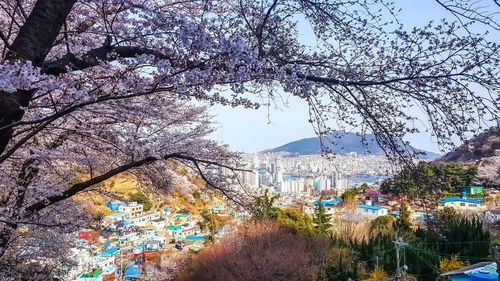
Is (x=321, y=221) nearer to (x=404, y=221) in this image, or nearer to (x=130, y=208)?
(x=404, y=221)

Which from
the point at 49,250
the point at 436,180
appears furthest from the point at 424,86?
the point at 49,250

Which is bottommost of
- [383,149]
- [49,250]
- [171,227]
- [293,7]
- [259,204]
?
[171,227]

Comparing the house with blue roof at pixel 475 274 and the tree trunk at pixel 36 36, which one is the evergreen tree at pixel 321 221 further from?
the tree trunk at pixel 36 36

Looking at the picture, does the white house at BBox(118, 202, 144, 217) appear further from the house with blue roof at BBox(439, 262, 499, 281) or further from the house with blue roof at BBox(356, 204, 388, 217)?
the house with blue roof at BBox(356, 204, 388, 217)

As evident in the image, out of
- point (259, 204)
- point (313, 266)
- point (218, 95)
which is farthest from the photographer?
point (313, 266)

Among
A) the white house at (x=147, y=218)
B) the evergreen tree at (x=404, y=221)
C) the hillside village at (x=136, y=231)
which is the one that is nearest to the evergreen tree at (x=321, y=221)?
the evergreen tree at (x=404, y=221)

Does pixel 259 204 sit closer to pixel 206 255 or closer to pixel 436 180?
pixel 436 180

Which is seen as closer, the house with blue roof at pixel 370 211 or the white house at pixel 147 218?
the house with blue roof at pixel 370 211

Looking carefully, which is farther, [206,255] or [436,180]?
[206,255]

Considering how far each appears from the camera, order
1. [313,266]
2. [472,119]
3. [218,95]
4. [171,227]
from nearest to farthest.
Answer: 1. [472,119]
2. [218,95]
3. [313,266]
4. [171,227]

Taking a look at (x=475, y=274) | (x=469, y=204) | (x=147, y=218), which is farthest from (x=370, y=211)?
(x=147, y=218)

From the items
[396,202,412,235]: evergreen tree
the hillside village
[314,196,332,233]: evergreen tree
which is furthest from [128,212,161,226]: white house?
[396,202,412,235]: evergreen tree
